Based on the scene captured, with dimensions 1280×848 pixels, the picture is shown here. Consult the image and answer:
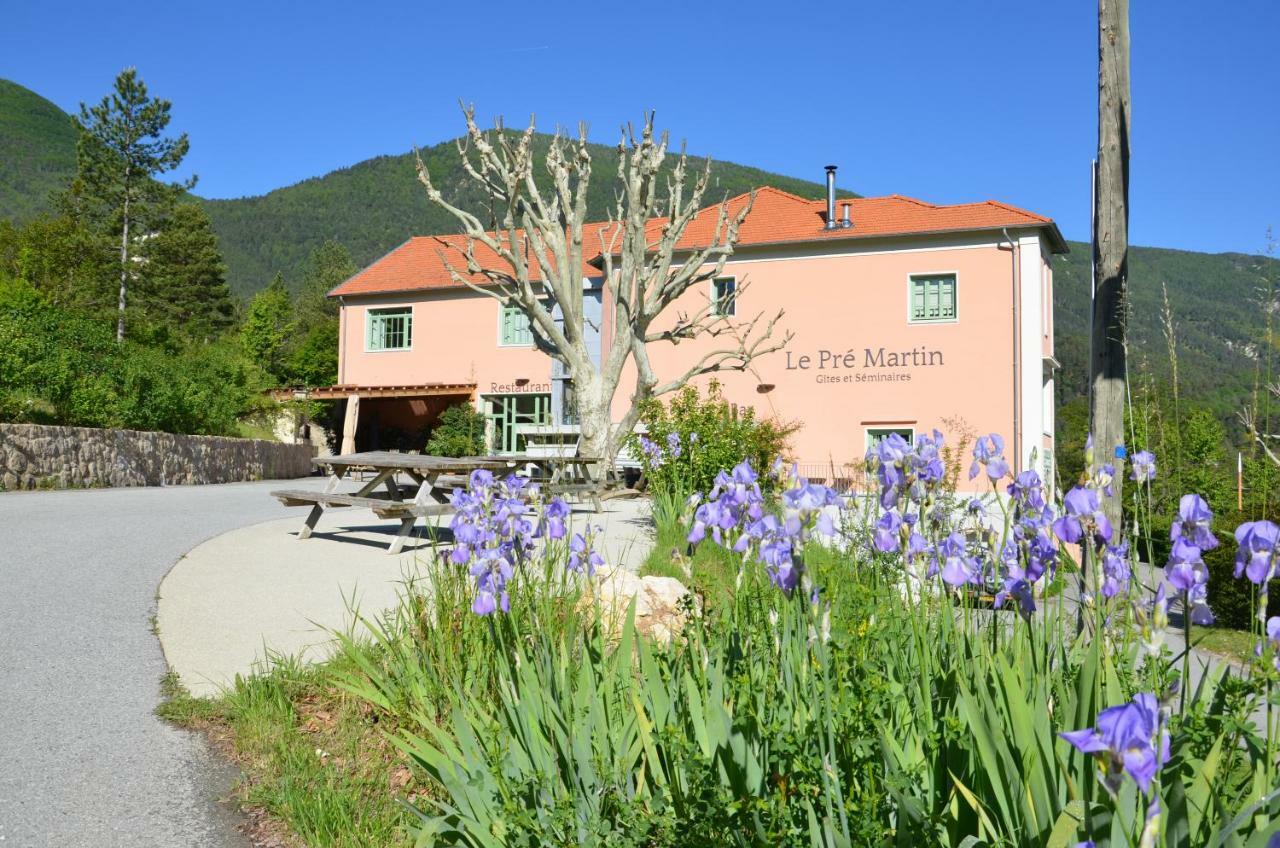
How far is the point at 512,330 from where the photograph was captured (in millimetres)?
25609

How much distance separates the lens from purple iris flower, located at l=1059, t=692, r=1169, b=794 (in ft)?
3.25

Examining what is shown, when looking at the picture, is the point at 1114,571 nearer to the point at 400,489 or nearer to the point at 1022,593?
the point at 1022,593

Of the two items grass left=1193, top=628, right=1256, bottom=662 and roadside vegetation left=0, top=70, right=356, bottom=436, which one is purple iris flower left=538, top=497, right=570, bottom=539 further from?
roadside vegetation left=0, top=70, right=356, bottom=436

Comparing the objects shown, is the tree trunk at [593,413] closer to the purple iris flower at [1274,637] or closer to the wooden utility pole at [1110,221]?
the wooden utility pole at [1110,221]

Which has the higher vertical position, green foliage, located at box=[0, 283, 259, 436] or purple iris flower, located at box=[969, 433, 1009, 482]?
green foliage, located at box=[0, 283, 259, 436]

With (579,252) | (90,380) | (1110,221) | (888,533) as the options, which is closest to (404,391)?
(90,380)

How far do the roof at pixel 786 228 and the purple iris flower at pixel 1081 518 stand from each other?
60.4 feet

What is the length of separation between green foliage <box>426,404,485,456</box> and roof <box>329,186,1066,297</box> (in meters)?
3.70

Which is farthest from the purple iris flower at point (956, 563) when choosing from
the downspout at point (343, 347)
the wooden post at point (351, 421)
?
the downspout at point (343, 347)

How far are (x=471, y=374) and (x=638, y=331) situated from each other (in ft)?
36.0

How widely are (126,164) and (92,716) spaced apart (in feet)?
130

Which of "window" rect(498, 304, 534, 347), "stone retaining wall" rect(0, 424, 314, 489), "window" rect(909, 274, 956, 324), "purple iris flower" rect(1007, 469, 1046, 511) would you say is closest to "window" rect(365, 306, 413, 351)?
"window" rect(498, 304, 534, 347)

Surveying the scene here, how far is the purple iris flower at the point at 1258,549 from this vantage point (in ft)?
4.88

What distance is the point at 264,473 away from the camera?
70.0 feet
